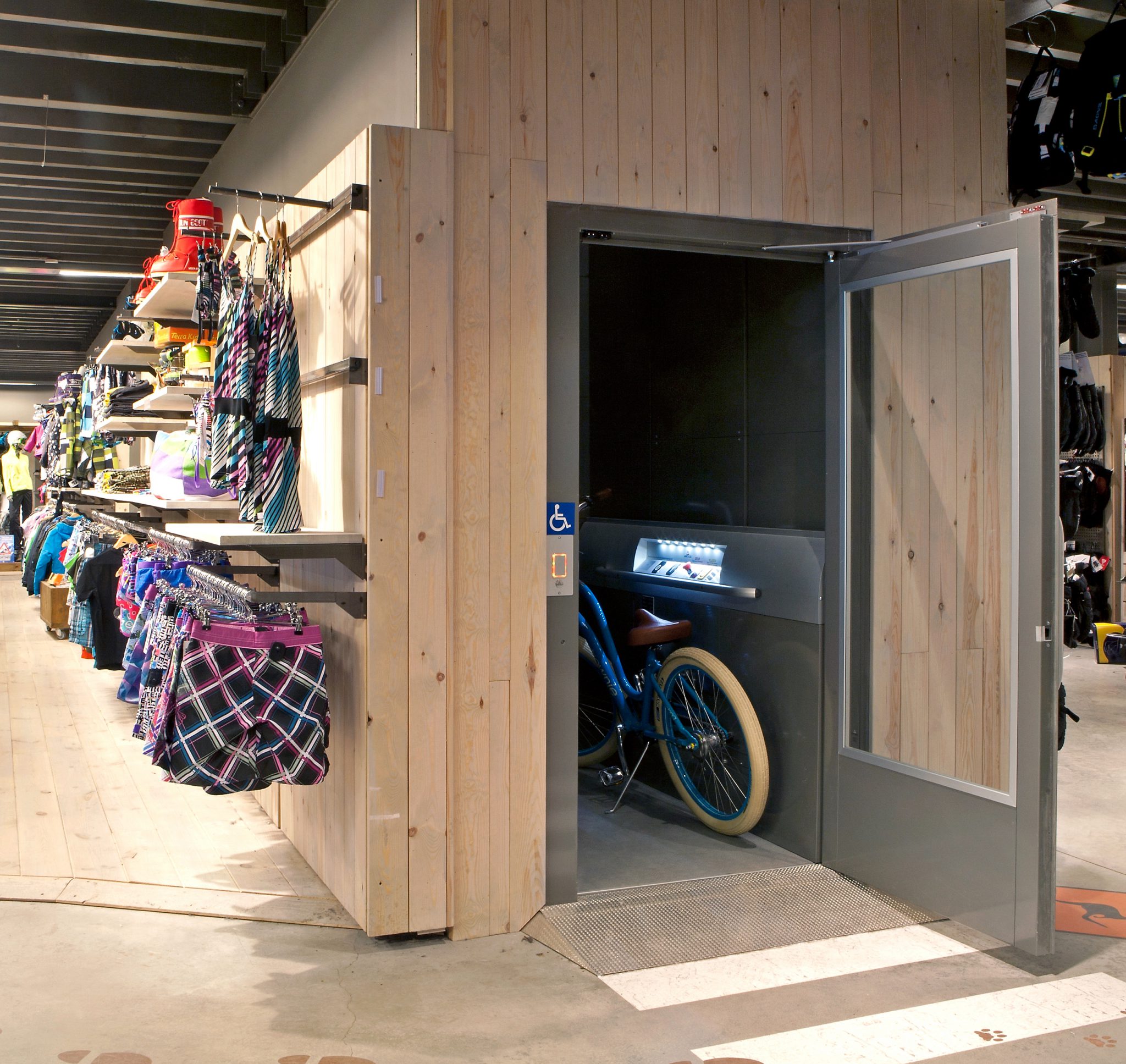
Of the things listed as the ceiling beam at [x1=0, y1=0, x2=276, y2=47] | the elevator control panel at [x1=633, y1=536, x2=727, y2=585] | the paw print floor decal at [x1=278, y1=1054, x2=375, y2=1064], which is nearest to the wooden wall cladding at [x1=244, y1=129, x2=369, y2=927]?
the paw print floor decal at [x1=278, y1=1054, x2=375, y2=1064]

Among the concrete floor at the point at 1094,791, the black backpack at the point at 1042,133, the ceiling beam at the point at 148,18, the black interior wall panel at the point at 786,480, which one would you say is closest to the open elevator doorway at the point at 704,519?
the black interior wall panel at the point at 786,480

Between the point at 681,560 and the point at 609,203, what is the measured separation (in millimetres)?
1810

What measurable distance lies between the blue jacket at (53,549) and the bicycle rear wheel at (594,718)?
16.9ft

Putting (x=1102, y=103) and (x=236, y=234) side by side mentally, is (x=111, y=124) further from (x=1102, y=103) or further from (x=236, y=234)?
(x=1102, y=103)

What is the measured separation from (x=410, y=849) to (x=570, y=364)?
1.52 metres

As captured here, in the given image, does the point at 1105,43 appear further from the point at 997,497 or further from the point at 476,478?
the point at 476,478

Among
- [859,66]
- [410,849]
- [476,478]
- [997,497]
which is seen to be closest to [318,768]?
[410,849]

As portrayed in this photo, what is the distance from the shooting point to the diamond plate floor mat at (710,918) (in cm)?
333

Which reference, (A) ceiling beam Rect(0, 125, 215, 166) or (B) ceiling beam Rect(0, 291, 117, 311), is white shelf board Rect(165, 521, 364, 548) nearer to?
(A) ceiling beam Rect(0, 125, 215, 166)

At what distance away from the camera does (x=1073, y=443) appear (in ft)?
31.3

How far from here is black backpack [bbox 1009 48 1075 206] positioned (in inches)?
194

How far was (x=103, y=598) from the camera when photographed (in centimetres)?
653

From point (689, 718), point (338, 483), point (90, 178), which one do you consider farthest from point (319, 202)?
point (90, 178)

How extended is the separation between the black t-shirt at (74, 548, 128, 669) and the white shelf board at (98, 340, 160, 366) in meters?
1.06
